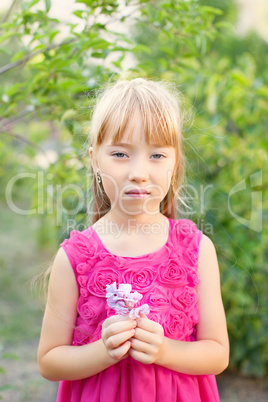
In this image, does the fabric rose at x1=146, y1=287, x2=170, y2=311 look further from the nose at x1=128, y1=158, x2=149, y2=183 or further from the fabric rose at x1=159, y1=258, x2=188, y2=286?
the nose at x1=128, y1=158, x2=149, y2=183

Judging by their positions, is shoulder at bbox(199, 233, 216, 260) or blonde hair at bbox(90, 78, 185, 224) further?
shoulder at bbox(199, 233, 216, 260)

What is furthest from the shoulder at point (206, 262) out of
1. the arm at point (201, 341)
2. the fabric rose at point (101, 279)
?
the fabric rose at point (101, 279)

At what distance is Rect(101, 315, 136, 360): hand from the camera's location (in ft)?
3.82

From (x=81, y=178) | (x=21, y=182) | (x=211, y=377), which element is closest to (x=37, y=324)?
(x=21, y=182)

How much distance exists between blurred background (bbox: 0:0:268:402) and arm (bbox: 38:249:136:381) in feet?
0.59

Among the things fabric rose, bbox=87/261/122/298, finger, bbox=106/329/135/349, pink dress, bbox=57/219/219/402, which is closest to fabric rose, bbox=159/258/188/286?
pink dress, bbox=57/219/219/402

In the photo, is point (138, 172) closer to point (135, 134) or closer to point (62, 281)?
point (135, 134)

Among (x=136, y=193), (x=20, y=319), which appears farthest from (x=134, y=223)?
(x=20, y=319)

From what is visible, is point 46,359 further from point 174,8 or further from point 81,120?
point 174,8

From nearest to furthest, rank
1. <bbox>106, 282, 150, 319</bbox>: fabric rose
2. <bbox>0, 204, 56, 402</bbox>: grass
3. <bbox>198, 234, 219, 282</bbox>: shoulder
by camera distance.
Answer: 1. <bbox>106, 282, 150, 319</bbox>: fabric rose
2. <bbox>198, 234, 219, 282</bbox>: shoulder
3. <bbox>0, 204, 56, 402</bbox>: grass

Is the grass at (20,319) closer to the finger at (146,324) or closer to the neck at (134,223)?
the neck at (134,223)

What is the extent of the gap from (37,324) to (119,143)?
3783 mm

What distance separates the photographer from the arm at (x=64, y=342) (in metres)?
1.27

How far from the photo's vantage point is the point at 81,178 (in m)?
2.20
